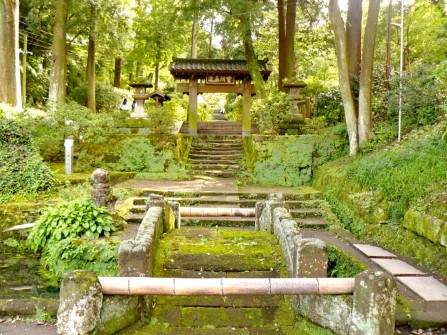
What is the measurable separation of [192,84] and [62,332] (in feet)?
50.3

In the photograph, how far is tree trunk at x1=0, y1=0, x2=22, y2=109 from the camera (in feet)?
41.8

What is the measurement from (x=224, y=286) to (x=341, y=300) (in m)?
1.20

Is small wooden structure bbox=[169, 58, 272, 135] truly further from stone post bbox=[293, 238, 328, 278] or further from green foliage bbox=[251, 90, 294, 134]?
stone post bbox=[293, 238, 328, 278]

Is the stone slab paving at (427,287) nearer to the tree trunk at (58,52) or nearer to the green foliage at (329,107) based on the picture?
the green foliage at (329,107)

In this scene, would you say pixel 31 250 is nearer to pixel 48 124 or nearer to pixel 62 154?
pixel 48 124

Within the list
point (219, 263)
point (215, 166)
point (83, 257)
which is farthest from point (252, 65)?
point (219, 263)

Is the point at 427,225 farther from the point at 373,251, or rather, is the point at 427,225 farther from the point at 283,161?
the point at 283,161

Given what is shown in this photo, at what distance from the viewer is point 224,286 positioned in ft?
10.9

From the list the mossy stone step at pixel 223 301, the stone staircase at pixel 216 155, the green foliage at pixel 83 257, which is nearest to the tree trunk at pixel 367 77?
the stone staircase at pixel 216 155

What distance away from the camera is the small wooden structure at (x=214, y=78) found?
1702 centimetres

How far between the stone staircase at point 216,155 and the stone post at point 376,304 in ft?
33.1

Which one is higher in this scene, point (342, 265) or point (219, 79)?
point (219, 79)

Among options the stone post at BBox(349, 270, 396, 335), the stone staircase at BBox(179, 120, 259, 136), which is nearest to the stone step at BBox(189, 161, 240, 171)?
the stone staircase at BBox(179, 120, 259, 136)

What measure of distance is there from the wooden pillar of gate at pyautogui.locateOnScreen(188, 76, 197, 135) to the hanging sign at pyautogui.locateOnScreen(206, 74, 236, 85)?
699 mm
